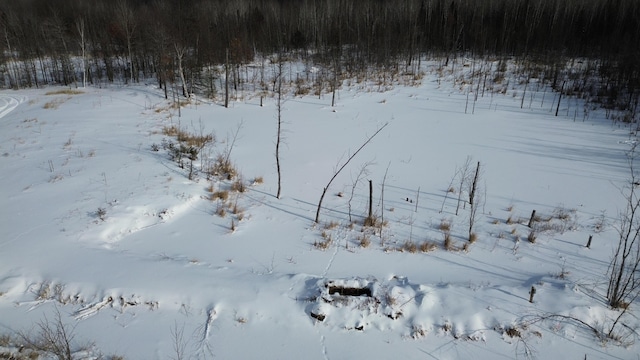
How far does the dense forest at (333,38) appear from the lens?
2703cm

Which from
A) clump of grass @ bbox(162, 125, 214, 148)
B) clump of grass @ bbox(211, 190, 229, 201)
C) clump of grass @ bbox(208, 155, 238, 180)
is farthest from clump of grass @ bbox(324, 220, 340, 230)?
clump of grass @ bbox(162, 125, 214, 148)

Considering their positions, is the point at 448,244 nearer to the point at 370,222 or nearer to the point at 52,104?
the point at 370,222

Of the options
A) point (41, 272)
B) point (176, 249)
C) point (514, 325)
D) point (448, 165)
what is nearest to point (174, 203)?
point (176, 249)

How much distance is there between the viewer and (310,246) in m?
7.80

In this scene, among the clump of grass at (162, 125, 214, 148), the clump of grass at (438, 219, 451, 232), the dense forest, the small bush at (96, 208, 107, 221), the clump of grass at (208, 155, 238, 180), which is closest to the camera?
the small bush at (96, 208, 107, 221)

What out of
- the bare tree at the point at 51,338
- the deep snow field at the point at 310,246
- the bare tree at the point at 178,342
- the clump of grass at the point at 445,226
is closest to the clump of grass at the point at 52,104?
the deep snow field at the point at 310,246

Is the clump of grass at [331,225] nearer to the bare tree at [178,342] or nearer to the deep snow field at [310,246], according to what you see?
the deep snow field at [310,246]

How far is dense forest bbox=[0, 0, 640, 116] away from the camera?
1064 inches

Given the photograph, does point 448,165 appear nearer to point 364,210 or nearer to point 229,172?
point 364,210

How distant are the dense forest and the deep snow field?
45.0 ft

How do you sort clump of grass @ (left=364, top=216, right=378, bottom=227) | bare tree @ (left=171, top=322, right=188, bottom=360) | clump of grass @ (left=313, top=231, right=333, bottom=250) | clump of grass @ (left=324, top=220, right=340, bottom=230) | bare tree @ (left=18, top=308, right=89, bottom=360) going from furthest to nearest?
clump of grass @ (left=364, top=216, right=378, bottom=227) < clump of grass @ (left=324, top=220, right=340, bottom=230) < clump of grass @ (left=313, top=231, right=333, bottom=250) < bare tree @ (left=171, top=322, right=188, bottom=360) < bare tree @ (left=18, top=308, right=89, bottom=360)

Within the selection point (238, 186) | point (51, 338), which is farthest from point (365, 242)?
point (51, 338)

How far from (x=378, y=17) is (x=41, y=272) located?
132 ft

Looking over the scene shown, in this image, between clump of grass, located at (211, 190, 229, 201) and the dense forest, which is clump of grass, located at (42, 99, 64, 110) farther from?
clump of grass, located at (211, 190, 229, 201)
